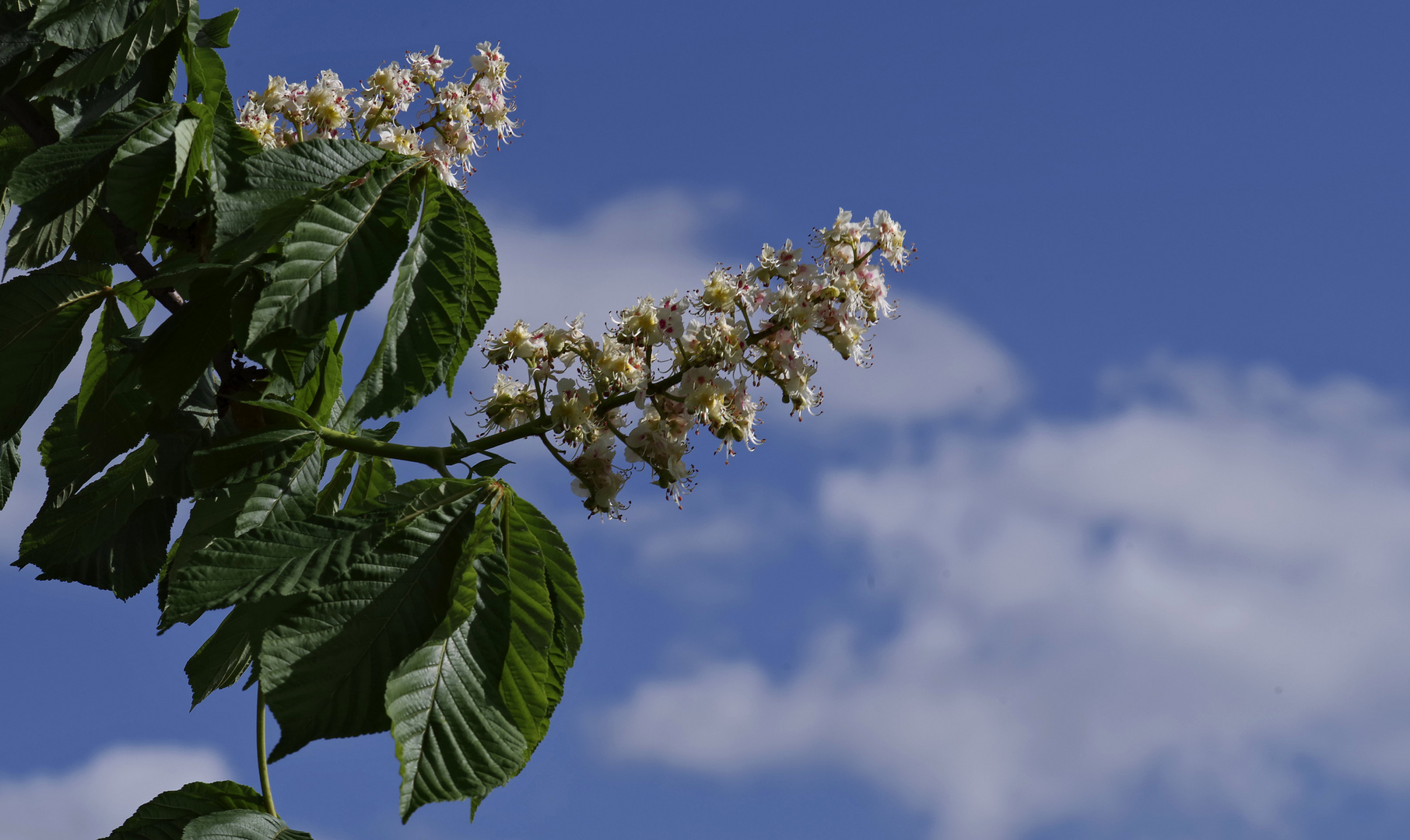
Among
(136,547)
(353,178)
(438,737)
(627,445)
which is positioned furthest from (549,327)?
(136,547)

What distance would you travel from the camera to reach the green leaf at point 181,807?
8.93ft

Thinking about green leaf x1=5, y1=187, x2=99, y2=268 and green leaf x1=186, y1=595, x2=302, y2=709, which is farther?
green leaf x1=5, y1=187, x2=99, y2=268

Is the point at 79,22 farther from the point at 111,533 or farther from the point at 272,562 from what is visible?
the point at 272,562

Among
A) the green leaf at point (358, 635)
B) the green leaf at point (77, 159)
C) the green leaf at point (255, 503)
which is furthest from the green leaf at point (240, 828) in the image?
the green leaf at point (77, 159)

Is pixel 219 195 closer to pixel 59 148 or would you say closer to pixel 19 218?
pixel 59 148

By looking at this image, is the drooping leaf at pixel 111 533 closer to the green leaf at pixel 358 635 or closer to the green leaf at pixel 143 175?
the green leaf at pixel 143 175

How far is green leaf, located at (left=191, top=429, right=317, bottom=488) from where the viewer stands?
268 centimetres

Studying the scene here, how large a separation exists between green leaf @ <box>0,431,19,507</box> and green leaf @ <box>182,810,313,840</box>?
3.86ft

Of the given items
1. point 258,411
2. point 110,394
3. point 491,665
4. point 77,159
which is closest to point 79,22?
point 77,159

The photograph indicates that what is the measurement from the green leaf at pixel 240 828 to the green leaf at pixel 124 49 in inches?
66.0

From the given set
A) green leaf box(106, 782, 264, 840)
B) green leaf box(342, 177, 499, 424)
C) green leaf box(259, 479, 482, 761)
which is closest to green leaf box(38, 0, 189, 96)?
green leaf box(342, 177, 499, 424)

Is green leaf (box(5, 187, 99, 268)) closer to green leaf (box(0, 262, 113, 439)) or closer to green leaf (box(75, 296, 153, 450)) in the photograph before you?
green leaf (box(0, 262, 113, 439))

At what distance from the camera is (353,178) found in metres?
2.60

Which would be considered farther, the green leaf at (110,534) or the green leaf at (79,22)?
the green leaf at (110,534)
